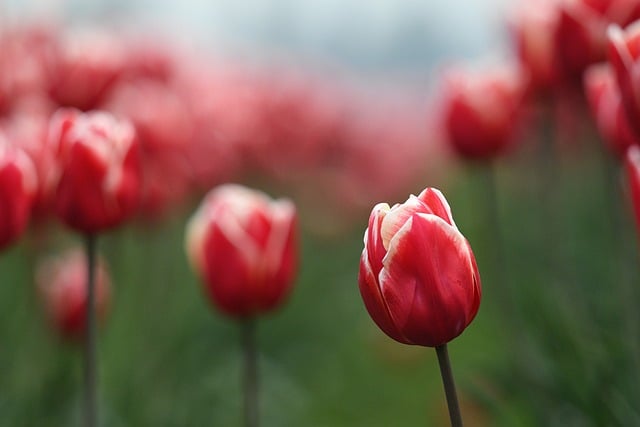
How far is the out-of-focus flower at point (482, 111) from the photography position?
7.17ft

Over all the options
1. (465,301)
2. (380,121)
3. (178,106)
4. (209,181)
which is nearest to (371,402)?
(209,181)

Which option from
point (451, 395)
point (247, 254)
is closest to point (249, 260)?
point (247, 254)

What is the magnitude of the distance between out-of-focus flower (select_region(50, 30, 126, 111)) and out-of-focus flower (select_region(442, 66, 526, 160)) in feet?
3.07

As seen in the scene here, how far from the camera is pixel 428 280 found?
3.29 feet

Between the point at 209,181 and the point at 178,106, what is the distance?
0.54 m

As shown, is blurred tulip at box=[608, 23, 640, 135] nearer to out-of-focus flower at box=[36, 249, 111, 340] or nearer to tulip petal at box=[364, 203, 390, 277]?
tulip petal at box=[364, 203, 390, 277]

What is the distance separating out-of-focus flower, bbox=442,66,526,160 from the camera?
86.0 inches

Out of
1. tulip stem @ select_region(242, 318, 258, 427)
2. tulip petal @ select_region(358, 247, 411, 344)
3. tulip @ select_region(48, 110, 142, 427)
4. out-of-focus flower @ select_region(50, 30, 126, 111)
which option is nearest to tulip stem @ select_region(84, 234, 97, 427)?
tulip @ select_region(48, 110, 142, 427)

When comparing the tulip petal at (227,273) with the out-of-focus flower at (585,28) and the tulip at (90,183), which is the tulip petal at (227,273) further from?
the out-of-focus flower at (585,28)

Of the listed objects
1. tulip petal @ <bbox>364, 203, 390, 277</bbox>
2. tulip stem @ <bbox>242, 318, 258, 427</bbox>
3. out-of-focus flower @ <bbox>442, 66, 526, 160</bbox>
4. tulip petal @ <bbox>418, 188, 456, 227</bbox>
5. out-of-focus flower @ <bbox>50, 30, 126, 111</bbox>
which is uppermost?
tulip petal @ <bbox>418, 188, 456, 227</bbox>

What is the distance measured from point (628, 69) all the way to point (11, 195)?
929 mm

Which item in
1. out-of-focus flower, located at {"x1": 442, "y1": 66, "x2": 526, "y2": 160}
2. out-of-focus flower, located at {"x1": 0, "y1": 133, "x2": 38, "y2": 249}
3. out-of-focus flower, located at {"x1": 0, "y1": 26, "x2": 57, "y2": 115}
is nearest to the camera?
out-of-focus flower, located at {"x1": 0, "y1": 133, "x2": 38, "y2": 249}

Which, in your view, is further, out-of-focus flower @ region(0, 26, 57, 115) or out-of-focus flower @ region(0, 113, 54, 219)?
out-of-focus flower @ region(0, 26, 57, 115)

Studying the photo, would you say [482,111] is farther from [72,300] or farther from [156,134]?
[72,300]
